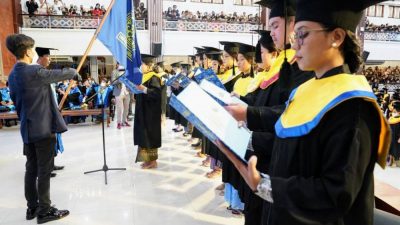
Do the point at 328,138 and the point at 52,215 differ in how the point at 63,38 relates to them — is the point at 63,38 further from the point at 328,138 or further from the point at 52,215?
the point at 328,138

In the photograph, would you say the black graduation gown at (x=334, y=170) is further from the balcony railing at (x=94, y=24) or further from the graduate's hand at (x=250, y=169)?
the balcony railing at (x=94, y=24)

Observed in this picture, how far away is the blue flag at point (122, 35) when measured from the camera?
3.64 meters

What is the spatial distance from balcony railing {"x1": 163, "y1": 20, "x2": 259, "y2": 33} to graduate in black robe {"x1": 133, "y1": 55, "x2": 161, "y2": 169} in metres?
10.6

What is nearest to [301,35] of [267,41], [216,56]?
[267,41]

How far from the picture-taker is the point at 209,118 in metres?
1.12

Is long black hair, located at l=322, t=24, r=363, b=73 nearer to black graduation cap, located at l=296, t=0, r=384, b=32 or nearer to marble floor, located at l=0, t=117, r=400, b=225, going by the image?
black graduation cap, located at l=296, t=0, r=384, b=32

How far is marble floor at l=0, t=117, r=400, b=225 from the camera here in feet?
10.7

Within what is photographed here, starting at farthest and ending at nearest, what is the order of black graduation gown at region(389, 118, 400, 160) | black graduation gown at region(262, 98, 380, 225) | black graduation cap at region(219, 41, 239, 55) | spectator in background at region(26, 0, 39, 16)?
spectator in background at region(26, 0, 39, 16)
black graduation gown at region(389, 118, 400, 160)
black graduation cap at region(219, 41, 239, 55)
black graduation gown at region(262, 98, 380, 225)

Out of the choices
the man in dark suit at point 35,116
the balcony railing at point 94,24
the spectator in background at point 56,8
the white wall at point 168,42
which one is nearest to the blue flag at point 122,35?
the man in dark suit at point 35,116

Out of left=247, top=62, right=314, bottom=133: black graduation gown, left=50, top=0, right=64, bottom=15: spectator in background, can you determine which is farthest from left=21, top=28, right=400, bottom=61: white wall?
left=247, top=62, right=314, bottom=133: black graduation gown

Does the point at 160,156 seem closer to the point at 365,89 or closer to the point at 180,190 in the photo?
the point at 180,190

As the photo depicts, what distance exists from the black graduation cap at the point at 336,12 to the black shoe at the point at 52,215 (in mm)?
3192

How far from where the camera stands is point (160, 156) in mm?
5613

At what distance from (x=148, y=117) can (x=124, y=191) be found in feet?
4.26
